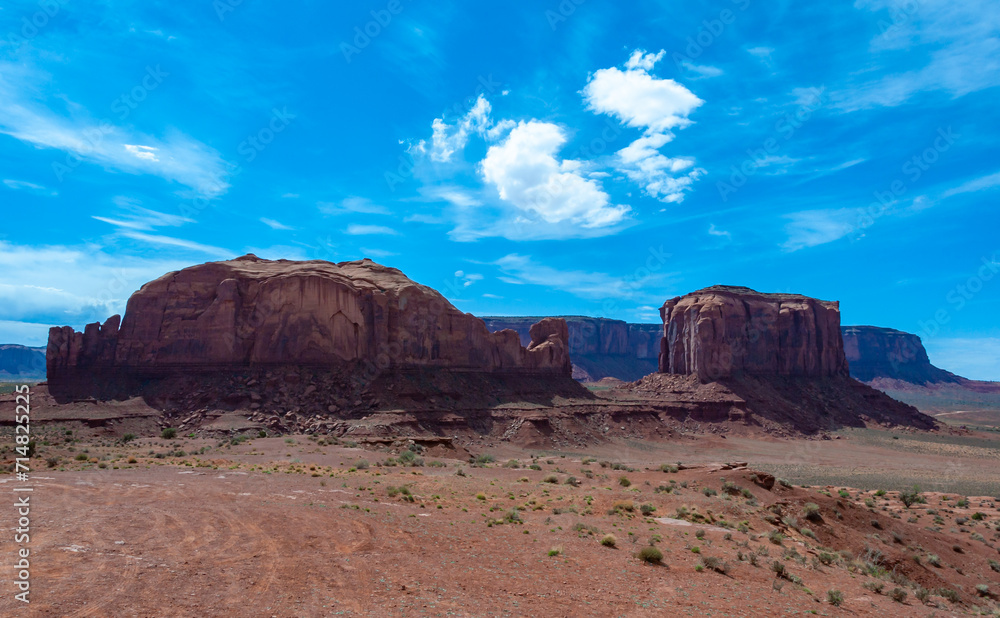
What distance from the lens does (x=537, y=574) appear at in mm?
13602

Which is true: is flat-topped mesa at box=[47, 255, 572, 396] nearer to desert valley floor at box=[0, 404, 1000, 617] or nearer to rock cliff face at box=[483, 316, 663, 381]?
desert valley floor at box=[0, 404, 1000, 617]

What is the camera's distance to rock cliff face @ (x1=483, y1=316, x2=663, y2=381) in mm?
187250

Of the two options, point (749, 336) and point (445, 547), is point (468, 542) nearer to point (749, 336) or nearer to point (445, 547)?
point (445, 547)

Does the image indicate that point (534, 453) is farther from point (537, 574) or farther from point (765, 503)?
point (537, 574)

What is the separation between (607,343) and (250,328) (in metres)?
152

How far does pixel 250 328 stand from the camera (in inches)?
2160

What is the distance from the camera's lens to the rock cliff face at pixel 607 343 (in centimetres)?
18725

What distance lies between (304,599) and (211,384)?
153ft

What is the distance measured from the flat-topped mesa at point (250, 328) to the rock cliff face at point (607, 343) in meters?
126

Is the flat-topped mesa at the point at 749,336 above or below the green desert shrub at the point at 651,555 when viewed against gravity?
above

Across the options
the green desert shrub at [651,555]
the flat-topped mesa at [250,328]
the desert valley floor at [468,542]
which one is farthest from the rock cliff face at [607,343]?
the green desert shrub at [651,555]

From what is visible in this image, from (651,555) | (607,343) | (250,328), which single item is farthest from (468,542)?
(607,343)

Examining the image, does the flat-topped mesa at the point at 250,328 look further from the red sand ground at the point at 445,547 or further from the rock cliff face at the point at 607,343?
the rock cliff face at the point at 607,343

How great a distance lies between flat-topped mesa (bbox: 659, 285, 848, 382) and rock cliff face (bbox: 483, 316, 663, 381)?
87723 millimetres
